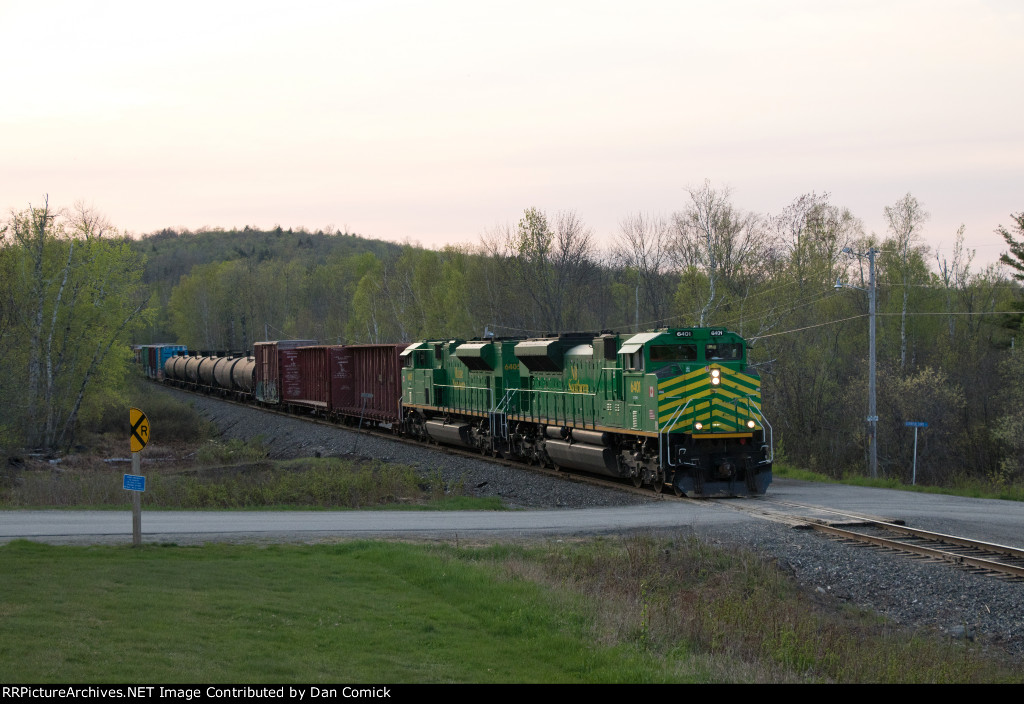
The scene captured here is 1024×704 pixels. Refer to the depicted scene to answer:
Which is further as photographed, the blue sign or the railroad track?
the railroad track

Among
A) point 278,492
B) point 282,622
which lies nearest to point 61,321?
point 278,492

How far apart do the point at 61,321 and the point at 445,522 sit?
34.4m

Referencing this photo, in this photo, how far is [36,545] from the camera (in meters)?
13.1

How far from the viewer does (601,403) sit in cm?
2256

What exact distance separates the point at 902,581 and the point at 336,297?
114718 millimetres

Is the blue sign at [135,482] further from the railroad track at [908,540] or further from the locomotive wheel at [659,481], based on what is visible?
the locomotive wheel at [659,481]

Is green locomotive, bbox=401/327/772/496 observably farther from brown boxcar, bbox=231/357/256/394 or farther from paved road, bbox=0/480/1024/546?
brown boxcar, bbox=231/357/256/394

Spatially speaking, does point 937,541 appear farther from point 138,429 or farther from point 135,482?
point 138,429

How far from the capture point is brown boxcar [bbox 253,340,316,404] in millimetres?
48062

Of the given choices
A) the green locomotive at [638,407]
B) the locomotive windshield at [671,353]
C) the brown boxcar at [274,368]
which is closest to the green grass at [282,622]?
the green locomotive at [638,407]

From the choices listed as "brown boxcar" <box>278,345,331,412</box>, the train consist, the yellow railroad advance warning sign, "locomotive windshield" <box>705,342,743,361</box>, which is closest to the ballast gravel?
the train consist

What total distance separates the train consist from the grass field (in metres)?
6.53

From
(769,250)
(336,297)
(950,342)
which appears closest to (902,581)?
(769,250)

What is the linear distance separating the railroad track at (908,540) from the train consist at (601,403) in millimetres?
1880
